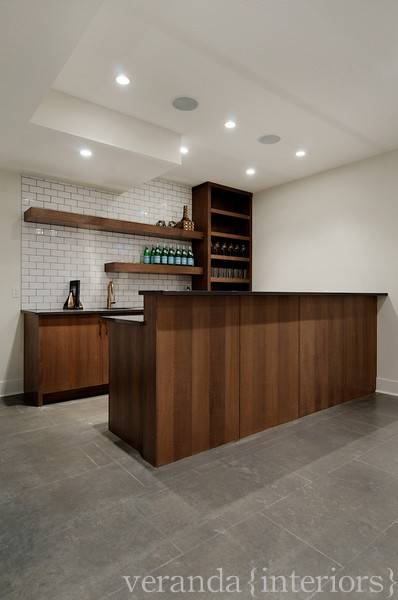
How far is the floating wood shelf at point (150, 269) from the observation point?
15.1 feet

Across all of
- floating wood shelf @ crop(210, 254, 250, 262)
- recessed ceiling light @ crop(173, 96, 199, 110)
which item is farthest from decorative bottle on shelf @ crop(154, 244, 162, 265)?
recessed ceiling light @ crop(173, 96, 199, 110)

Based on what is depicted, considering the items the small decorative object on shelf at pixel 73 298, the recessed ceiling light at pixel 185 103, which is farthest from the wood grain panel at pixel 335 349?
the small decorative object on shelf at pixel 73 298

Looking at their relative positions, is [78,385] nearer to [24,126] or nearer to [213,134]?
[24,126]

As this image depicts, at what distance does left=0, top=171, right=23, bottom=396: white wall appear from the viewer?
405cm

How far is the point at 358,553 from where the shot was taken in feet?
5.05

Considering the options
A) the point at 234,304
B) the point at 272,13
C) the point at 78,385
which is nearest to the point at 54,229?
the point at 78,385

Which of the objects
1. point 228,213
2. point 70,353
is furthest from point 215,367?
point 228,213

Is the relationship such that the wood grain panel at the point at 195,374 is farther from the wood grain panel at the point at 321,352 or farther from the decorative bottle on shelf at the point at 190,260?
the decorative bottle on shelf at the point at 190,260

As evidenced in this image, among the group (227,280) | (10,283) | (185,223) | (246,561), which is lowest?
(246,561)

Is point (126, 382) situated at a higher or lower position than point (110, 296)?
lower

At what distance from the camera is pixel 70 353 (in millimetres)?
3816

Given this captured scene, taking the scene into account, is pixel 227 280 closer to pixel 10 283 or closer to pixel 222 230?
pixel 222 230

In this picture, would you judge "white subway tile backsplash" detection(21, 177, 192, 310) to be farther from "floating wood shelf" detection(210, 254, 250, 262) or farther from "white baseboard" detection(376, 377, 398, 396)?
"white baseboard" detection(376, 377, 398, 396)

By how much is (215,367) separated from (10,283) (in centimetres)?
283
